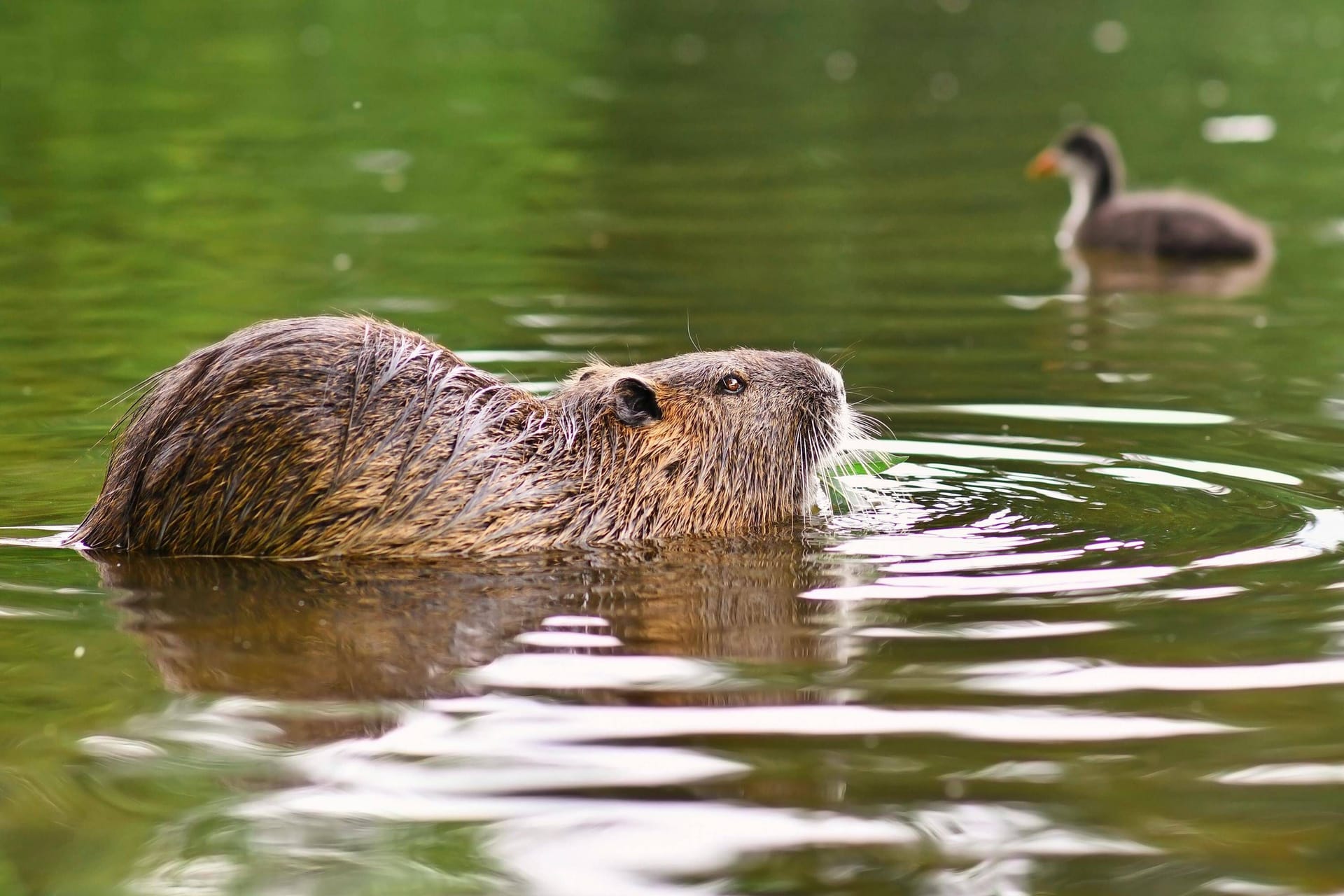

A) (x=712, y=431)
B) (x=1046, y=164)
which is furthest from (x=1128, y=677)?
(x=1046, y=164)

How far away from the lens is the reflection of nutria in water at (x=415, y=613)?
12.9 feet

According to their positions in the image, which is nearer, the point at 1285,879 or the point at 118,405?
the point at 1285,879

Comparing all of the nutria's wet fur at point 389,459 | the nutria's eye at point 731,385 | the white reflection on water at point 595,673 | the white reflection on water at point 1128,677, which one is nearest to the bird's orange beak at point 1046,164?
the nutria's eye at point 731,385

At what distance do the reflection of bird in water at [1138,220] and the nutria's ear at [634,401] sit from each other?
564cm

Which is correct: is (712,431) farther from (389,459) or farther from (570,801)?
(570,801)

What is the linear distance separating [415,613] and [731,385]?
1401 mm

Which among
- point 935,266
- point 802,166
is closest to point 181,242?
point 935,266

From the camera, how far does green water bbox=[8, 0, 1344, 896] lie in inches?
121

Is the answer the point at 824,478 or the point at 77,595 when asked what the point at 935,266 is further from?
the point at 77,595

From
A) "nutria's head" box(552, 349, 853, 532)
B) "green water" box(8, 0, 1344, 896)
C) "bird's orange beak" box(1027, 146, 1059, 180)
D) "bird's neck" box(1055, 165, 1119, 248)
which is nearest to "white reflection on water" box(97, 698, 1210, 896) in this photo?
"green water" box(8, 0, 1344, 896)

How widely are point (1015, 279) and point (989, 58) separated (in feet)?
38.3

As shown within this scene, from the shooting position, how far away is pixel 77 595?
14.7 feet

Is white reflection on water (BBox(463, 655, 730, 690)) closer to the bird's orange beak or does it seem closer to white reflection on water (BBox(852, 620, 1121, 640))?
white reflection on water (BBox(852, 620, 1121, 640))

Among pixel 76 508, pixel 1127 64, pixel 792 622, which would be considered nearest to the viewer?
pixel 792 622
